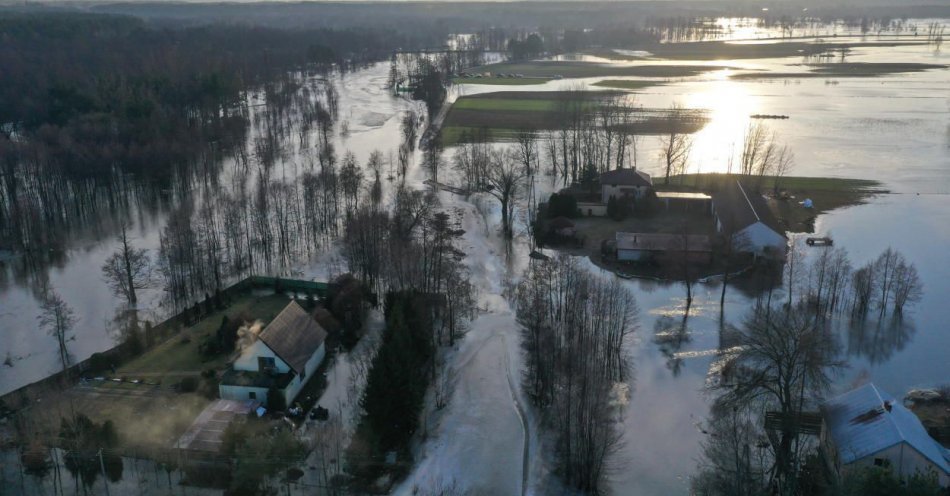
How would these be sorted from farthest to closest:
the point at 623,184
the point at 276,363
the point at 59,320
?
the point at 623,184 → the point at 59,320 → the point at 276,363

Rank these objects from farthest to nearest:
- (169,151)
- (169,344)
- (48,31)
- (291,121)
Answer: (48,31), (291,121), (169,151), (169,344)

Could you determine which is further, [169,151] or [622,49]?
[622,49]

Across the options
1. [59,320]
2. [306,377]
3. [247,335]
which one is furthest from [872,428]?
[59,320]

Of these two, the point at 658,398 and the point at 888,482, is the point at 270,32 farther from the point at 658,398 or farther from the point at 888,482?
the point at 888,482

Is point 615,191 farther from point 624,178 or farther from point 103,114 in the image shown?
point 103,114

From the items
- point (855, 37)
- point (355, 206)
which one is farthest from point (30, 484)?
point (855, 37)

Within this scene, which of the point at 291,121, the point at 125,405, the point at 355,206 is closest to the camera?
the point at 125,405
